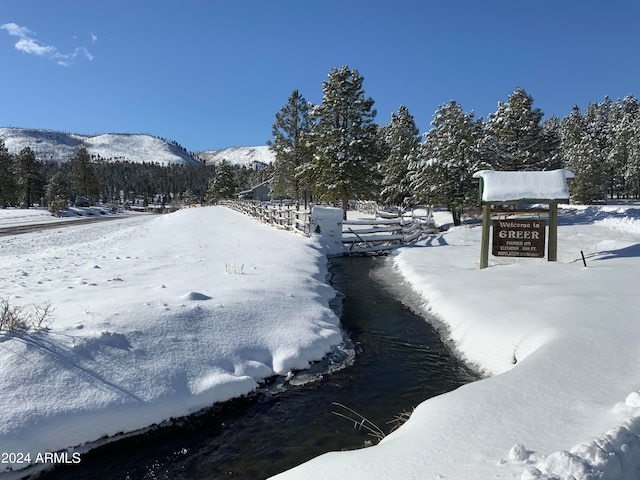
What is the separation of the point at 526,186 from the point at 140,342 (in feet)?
36.5

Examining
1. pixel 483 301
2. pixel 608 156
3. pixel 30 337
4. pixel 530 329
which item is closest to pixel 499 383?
pixel 530 329

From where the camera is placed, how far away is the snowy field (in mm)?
3111

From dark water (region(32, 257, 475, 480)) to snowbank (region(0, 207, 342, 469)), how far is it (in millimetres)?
262

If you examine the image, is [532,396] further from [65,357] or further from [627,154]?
[627,154]

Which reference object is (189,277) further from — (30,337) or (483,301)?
(483,301)

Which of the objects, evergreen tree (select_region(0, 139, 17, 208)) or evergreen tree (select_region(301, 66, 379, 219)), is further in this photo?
evergreen tree (select_region(0, 139, 17, 208))

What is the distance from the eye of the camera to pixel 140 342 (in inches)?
219

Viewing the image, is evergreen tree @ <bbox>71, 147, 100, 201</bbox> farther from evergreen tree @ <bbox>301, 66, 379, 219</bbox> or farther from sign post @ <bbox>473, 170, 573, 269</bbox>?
sign post @ <bbox>473, 170, 573, 269</bbox>

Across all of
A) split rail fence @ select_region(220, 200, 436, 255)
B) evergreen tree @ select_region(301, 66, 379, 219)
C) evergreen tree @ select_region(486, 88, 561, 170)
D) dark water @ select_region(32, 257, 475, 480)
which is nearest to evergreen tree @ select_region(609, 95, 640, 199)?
evergreen tree @ select_region(486, 88, 561, 170)

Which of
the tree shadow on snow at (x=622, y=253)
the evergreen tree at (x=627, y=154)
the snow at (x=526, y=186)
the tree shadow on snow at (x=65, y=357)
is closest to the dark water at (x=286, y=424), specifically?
the tree shadow on snow at (x=65, y=357)

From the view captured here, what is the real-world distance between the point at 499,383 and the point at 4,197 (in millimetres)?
74488

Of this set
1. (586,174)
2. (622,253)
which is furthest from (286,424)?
(586,174)

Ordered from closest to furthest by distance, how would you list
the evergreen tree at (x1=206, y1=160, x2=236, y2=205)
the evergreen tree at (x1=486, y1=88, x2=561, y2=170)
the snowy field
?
the snowy field
the evergreen tree at (x1=486, y1=88, x2=561, y2=170)
the evergreen tree at (x1=206, y1=160, x2=236, y2=205)

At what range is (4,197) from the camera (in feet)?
192
